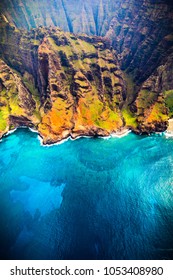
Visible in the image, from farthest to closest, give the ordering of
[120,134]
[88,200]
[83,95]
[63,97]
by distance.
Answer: [83,95], [63,97], [120,134], [88,200]

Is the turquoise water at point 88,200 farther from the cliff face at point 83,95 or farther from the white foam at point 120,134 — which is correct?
the cliff face at point 83,95

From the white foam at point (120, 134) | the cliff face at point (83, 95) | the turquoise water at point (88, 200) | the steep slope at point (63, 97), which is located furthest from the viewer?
the cliff face at point (83, 95)

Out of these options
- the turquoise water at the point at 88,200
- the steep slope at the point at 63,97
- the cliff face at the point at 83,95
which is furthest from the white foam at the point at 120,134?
the turquoise water at the point at 88,200

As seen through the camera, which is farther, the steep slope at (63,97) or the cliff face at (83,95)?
the cliff face at (83,95)

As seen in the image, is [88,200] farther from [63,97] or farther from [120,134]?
[63,97]

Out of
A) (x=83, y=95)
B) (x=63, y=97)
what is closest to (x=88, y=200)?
(x=63, y=97)

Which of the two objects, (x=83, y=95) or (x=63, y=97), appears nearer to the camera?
(x=63, y=97)

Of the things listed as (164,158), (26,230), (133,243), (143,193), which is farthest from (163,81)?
(26,230)

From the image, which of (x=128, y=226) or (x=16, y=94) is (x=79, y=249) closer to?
(x=128, y=226)

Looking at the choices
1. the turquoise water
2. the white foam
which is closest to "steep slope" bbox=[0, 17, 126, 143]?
the white foam
